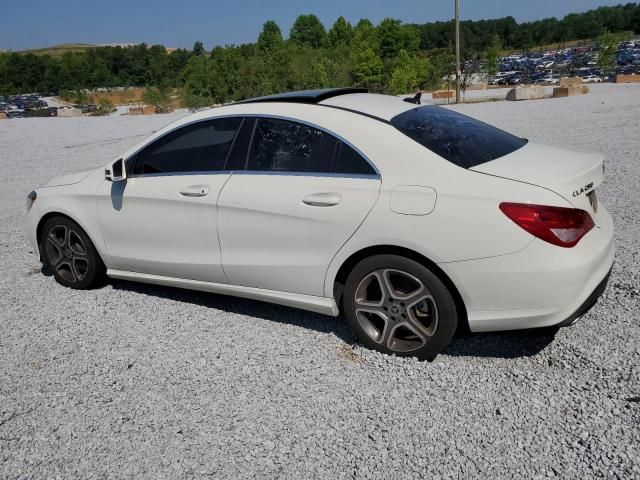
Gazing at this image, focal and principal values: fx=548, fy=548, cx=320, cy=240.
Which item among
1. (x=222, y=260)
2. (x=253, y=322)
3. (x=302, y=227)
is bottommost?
(x=253, y=322)

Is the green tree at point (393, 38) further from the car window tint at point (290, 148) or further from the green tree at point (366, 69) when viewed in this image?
the car window tint at point (290, 148)

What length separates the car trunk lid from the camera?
2955mm

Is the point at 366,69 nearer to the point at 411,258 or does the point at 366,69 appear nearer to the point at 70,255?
the point at 70,255

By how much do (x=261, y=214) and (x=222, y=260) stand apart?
1.70ft

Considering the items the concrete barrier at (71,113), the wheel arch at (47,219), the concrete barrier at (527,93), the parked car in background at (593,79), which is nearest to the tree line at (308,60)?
the concrete barrier at (71,113)

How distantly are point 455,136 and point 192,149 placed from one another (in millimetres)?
1934

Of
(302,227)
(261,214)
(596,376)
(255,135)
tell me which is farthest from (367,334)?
(255,135)

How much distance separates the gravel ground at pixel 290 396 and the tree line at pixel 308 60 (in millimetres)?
35783

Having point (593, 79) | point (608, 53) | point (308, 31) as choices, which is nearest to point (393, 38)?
point (593, 79)

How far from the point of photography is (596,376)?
10.0 feet

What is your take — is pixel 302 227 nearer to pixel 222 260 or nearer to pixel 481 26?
pixel 222 260

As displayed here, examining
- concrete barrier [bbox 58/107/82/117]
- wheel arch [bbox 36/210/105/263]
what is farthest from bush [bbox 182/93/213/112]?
wheel arch [bbox 36/210/105/263]

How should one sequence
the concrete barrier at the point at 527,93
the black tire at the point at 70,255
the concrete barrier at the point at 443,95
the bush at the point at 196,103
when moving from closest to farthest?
the black tire at the point at 70,255 < the concrete barrier at the point at 527,93 < the concrete barrier at the point at 443,95 < the bush at the point at 196,103

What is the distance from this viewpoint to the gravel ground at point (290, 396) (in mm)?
2570
